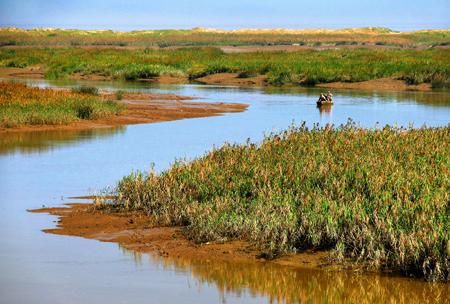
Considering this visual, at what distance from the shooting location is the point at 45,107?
27.7 metres

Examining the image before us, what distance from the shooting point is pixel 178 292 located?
32.7 ft

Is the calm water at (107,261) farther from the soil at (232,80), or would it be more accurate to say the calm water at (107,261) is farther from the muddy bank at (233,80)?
the soil at (232,80)

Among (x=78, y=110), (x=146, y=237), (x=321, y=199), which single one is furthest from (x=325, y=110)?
(x=321, y=199)

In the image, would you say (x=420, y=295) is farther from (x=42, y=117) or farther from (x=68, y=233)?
(x=42, y=117)

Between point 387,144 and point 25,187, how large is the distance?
620 centimetres

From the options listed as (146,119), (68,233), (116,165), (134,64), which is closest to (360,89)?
(134,64)

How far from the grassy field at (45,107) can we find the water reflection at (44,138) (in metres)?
1.04

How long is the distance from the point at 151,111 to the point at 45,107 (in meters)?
5.48

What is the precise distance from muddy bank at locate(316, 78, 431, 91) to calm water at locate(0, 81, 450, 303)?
74.7 feet

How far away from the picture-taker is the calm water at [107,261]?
9.84 m

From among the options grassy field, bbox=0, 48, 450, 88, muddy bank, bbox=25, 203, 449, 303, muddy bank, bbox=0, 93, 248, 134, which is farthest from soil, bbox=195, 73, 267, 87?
muddy bank, bbox=25, 203, 449, 303

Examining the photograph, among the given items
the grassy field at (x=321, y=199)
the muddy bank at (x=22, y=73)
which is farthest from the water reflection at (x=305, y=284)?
the muddy bank at (x=22, y=73)

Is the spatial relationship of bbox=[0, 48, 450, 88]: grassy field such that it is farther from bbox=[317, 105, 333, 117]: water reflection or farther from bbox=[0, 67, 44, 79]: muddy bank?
bbox=[317, 105, 333, 117]: water reflection

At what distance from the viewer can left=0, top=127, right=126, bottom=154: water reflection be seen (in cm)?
2177
